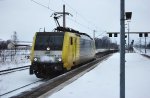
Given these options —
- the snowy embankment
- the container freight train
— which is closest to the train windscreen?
the container freight train

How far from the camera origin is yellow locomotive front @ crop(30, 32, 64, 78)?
19.3m

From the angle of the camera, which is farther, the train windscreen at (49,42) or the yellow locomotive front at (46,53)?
the train windscreen at (49,42)

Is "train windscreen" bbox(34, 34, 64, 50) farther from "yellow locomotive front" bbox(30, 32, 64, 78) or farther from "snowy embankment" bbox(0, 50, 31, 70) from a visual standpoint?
"snowy embankment" bbox(0, 50, 31, 70)

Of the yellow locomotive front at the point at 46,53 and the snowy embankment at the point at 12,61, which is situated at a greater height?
the yellow locomotive front at the point at 46,53

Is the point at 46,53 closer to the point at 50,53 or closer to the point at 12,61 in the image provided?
the point at 50,53

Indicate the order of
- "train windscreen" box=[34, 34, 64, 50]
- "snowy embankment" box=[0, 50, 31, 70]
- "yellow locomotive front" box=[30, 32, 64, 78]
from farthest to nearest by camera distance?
1. "snowy embankment" box=[0, 50, 31, 70]
2. "train windscreen" box=[34, 34, 64, 50]
3. "yellow locomotive front" box=[30, 32, 64, 78]

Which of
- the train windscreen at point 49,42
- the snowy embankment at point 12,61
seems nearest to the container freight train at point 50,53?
the train windscreen at point 49,42

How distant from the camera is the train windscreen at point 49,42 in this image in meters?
20.2

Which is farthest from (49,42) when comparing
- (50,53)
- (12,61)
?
(12,61)

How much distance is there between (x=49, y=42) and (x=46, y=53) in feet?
3.16

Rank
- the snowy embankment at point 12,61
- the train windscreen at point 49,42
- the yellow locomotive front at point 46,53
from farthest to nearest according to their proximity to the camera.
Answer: the snowy embankment at point 12,61 < the train windscreen at point 49,42 < the yellow locomotive front at point 46,53

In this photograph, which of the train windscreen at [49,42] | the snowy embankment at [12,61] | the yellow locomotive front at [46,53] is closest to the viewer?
the yellow locomotive front at [46,53]

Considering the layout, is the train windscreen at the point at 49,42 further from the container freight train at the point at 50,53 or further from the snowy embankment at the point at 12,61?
the snowy embankment at the point at 12,61

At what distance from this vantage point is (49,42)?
806 inches
